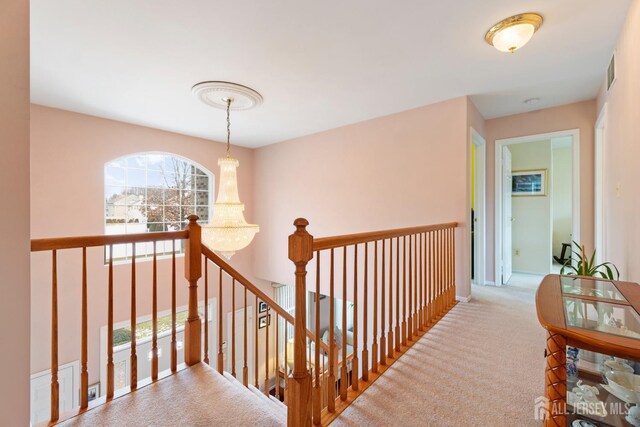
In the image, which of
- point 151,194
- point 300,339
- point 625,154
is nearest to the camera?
point 300,339

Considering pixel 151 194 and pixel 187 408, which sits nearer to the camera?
pixel 187 408

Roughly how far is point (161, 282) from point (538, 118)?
223 inches

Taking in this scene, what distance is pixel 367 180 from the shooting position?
156 inches

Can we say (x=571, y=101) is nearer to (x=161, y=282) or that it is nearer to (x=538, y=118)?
(x=538, y=118)

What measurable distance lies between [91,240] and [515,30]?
2.90 meters

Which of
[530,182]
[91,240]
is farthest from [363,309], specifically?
[530,182]

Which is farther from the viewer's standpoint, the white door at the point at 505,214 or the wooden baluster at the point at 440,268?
the white door at the point at 505,214

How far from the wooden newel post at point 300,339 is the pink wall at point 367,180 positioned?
8.08 feet

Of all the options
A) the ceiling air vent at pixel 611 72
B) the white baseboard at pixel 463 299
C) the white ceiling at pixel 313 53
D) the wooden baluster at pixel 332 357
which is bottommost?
the white baseboard at pixel 463 299

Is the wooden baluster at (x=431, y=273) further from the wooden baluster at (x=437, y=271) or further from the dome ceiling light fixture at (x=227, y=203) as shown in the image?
the dome ceiling light fixture at (x=227, y=203)

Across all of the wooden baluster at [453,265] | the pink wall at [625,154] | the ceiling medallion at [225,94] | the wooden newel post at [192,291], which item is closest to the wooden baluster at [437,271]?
the wooden baluster at [453,265]

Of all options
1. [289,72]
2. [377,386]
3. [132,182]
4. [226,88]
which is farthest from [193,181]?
[377,386]

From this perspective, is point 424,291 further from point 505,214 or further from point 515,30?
point 505,214

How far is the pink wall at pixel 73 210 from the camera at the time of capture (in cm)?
323
